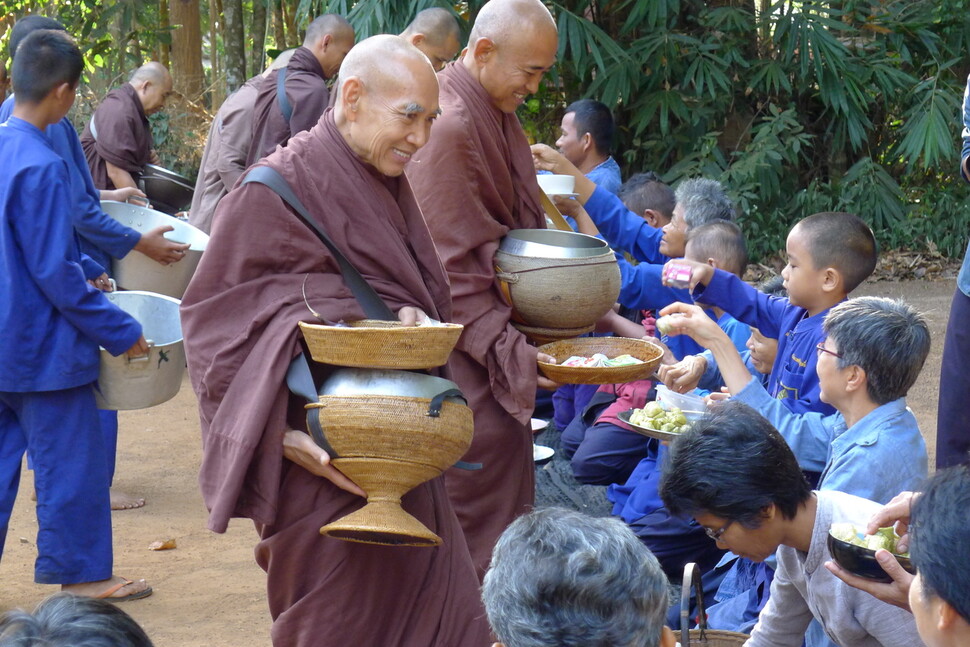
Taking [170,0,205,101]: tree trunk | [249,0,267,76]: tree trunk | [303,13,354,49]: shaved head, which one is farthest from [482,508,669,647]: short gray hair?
[249,0,267,76]: tree trunk

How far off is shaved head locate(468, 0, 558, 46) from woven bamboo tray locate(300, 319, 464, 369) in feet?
4.77

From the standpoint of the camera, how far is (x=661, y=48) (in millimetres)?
9641

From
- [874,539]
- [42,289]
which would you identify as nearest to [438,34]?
[42,289]

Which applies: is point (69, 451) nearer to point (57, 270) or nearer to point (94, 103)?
point (57, 270)

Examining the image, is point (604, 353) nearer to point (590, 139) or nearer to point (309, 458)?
point (309, 458)

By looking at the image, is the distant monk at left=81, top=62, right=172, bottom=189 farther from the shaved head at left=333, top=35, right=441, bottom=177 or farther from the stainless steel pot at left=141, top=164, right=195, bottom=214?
the shaved head at left=333, top=35, right=441, bottom=177

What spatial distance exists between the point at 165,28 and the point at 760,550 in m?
11.7

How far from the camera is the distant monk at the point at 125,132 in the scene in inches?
290

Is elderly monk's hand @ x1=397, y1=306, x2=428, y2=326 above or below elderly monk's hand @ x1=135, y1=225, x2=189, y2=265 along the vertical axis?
above

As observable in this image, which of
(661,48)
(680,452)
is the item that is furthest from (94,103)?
(680,452)

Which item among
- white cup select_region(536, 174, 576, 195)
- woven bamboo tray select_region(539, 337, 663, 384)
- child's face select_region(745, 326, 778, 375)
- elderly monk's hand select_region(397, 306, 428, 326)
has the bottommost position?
child's face select_region(745, 326, 778, 375)

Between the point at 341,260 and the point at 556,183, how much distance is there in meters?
1.81

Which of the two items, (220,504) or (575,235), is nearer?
(220,504)

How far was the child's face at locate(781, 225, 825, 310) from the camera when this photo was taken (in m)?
3.69
